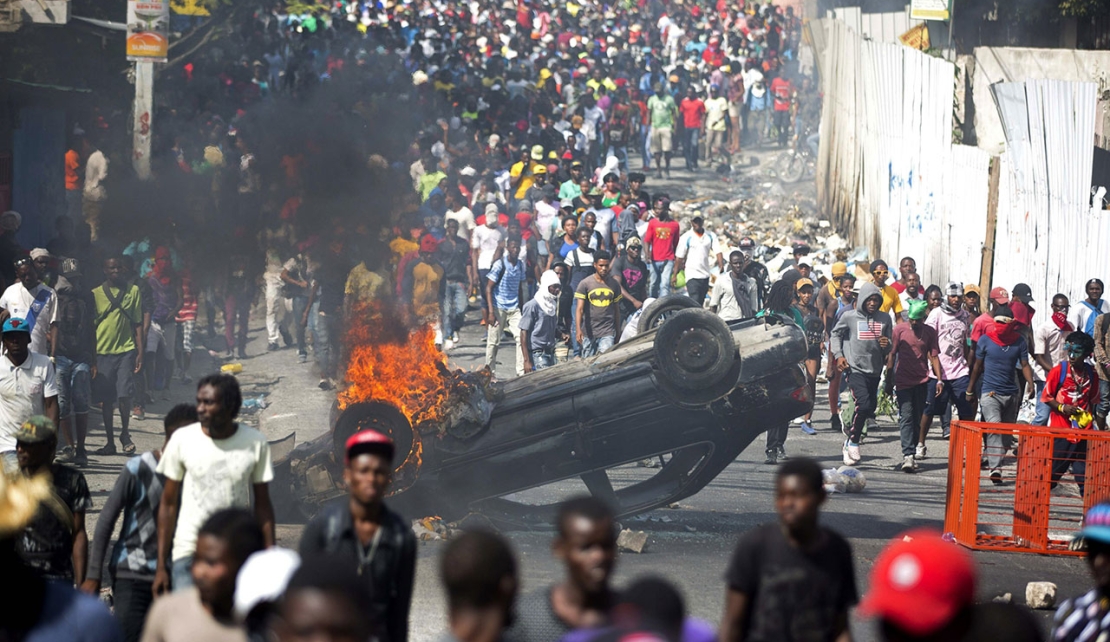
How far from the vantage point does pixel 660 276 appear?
16859 millimetres

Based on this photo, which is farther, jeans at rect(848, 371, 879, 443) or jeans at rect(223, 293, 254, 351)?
jeans at rect(223, 293, 254, 351)

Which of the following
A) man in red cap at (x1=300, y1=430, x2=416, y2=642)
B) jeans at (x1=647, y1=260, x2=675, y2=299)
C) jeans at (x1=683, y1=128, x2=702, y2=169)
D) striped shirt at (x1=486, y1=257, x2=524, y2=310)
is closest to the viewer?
man in red cap at (x1=300, y1=430, x2=416, y2=642)

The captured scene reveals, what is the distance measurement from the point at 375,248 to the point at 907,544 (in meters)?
13.6

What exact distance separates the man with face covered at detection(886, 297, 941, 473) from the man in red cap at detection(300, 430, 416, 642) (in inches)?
313

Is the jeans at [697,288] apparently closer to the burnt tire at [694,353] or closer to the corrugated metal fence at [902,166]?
the corrugated metal fence at [902,166]

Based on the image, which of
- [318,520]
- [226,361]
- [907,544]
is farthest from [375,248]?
[907,544]

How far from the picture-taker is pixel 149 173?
15719 millimetres

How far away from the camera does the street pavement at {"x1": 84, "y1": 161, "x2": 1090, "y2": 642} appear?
7.89 metres

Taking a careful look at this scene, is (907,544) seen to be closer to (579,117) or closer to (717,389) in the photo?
(717,389)

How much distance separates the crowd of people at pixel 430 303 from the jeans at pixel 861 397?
0.03 metres

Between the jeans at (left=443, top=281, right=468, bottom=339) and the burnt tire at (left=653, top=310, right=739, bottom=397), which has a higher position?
the burnt tire at (left=653, top=310, right=739, bottom=397)

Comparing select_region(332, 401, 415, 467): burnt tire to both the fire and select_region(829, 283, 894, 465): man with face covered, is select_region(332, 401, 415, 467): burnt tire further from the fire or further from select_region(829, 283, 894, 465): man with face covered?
select_region(829, 283, 894, 465): man with face covered

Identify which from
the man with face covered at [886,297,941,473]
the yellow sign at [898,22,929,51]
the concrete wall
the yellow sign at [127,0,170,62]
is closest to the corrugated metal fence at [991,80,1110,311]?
the concrete wall

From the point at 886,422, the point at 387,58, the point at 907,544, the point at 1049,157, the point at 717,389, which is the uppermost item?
the point at 387,58
